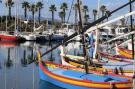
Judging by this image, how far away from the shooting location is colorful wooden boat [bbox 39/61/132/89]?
85.7 feet

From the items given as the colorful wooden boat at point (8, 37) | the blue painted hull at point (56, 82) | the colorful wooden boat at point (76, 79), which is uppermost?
the colorful wooden boat at point (8, 37)

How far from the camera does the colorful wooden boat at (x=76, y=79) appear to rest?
26.1 metres

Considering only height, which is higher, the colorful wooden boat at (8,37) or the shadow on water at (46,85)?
the colorful wooden boat at (8,37)

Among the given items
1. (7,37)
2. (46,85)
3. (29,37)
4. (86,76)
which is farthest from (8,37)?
(86,76)

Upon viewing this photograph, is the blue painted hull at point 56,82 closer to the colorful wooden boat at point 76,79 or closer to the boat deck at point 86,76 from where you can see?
the colorful wooden boat at point 76,79

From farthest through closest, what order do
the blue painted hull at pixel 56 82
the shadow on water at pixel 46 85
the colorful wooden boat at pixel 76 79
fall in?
the shadow on water at pixel 46 85, the blue painted hull at pixel 56 82, the colorful wooden boat at pixel 76 79

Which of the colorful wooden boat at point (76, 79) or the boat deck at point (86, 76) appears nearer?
the colorful wooden boat at point (76, 79)

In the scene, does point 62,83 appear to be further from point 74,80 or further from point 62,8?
point 62,8

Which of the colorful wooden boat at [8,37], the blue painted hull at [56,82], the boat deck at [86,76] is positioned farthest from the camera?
A: the colorful wooden boat at [8,37]

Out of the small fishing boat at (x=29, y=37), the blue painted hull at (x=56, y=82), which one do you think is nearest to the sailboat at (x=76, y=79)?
the blue painted hull at (x=56, y=82)

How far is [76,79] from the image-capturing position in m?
27.8

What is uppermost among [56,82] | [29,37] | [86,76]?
[29,37]

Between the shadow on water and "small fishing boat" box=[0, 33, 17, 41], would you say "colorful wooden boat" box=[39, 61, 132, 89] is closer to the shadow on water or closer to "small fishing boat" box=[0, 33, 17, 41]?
A: the shadow on water

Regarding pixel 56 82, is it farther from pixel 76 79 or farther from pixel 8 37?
A: pixel 8 37
